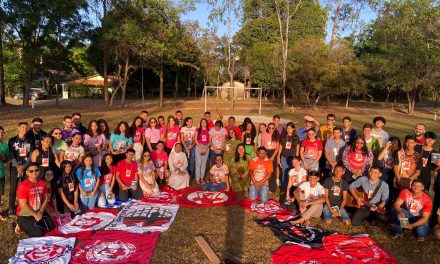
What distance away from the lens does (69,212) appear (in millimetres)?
6375

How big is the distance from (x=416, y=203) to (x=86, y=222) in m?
5.82

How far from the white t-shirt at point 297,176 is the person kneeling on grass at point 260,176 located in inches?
25.7

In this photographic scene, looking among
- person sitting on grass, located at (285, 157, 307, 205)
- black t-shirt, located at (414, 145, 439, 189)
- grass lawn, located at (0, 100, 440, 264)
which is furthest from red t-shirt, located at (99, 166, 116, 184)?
black t-shirt, located at (414, 145, 439, 189)

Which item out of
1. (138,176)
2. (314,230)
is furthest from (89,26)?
(314,230)

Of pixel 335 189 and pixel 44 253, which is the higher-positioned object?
pixel 335 189

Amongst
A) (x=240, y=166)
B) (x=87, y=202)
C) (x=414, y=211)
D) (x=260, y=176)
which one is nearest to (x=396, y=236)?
(x=414, y=211)

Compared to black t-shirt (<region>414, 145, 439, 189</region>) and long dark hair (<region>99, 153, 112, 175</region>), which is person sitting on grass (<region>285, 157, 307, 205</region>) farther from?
long dark hair (<region>99, 153, 112, 175</region>)

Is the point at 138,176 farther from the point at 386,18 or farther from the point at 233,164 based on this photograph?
the point at 386,18

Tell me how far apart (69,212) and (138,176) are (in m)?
1.67

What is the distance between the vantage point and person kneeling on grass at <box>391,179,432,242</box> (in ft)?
18.6

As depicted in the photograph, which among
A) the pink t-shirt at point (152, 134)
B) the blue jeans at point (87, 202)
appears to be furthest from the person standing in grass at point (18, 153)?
the pink t-shirt at point (152, 134)

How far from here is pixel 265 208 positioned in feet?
23.3

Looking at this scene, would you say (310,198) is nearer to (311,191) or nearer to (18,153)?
(311,191)

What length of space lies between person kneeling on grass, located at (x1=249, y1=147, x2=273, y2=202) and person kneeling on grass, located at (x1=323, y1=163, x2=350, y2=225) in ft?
4.81
